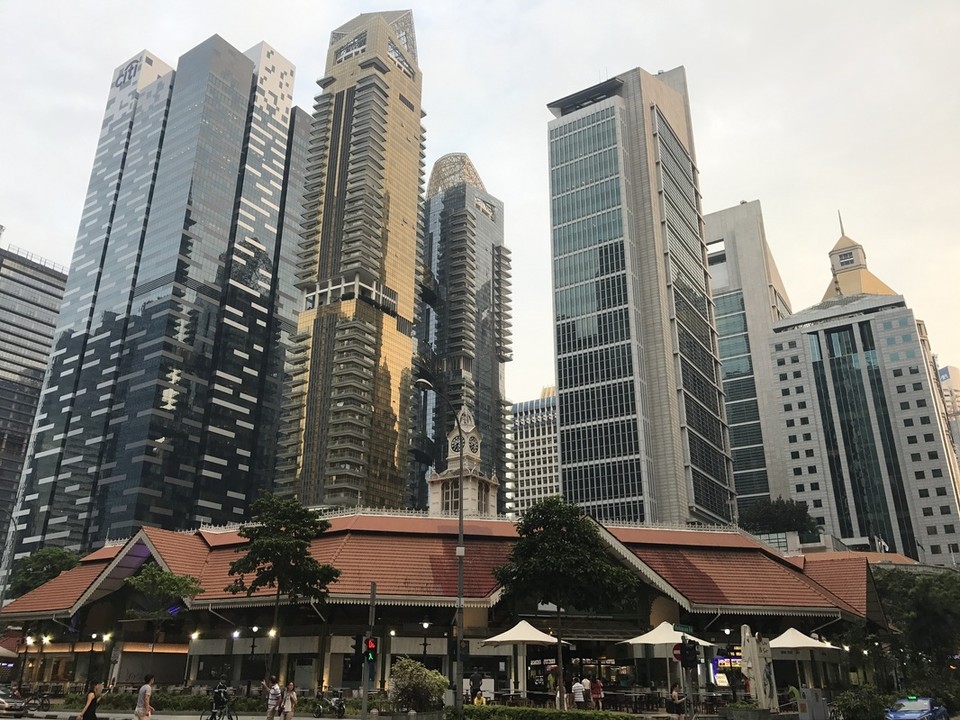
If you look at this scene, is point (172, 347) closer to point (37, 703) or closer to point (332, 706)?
point (37, 703)

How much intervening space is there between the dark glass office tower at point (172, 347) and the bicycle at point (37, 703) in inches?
4547

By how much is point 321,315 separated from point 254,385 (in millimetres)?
32098

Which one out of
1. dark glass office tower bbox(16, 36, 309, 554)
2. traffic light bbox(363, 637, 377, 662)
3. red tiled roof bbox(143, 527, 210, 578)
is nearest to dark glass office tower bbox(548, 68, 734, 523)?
red tiled roof bbox(143, 527, 210, 578)

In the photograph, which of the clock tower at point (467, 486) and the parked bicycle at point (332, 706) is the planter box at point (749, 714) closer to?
the parked bicycle at point (332, 706)

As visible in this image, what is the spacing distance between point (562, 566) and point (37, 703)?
31.4 metres

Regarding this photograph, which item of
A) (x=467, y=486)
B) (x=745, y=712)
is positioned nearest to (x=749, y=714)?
(x=745, y=712)

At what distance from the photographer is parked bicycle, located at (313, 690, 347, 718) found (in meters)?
36.7

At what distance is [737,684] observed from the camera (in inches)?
2079

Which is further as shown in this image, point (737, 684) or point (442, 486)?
point (442, 486)

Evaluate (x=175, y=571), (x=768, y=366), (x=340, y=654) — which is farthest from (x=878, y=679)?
(x=768, y=366)

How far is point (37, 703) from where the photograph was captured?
44.7 m

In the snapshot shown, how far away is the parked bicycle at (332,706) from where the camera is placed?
36.7 metres

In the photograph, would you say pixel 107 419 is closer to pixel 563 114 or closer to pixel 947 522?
pixel 563 114

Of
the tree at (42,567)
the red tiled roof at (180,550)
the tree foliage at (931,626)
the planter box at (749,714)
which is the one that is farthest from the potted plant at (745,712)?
the tree at (42,567)
